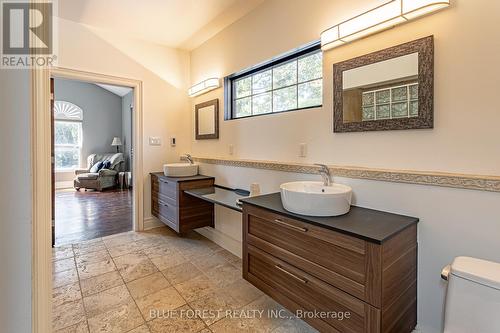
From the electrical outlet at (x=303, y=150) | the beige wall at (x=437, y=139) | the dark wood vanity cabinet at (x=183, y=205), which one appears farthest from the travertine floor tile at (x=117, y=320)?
the electrical outlet at (x=303, y=150)

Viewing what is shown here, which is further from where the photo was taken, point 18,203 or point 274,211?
point 274,211

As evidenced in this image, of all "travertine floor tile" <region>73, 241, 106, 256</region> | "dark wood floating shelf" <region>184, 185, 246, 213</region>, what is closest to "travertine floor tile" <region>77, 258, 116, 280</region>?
A: "travertine floor tile" <region>73, 241, 106, 256</region>

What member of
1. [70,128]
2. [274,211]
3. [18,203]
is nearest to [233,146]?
[274,211]

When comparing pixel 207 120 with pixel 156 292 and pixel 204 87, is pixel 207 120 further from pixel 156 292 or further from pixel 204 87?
pixel 156 292

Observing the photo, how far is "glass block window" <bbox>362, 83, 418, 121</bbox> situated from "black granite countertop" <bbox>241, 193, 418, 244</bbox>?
601 mm

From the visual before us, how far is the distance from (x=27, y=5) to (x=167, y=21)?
2.34 meters

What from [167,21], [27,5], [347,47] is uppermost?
[167,21]

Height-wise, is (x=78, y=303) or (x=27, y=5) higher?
(x=27, y=5)

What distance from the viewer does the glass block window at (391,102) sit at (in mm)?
1474

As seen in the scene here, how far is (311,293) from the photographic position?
4.55 ft

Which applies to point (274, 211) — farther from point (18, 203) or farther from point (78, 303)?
point (78, 303)

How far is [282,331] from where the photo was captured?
1.63 metres

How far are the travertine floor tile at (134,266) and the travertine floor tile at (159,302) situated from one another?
373 millimetres

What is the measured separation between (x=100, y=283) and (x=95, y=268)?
1.09ft
